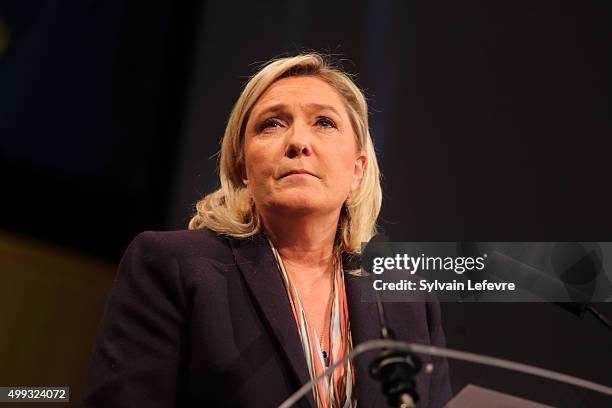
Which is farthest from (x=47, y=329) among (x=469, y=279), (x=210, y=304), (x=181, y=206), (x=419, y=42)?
(x=419, y=42)

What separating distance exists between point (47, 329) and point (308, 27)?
43.8 inches

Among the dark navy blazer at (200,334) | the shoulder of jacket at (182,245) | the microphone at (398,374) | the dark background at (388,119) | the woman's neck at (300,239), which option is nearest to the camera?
the microphone at (398,374)

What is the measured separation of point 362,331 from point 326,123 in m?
0.50

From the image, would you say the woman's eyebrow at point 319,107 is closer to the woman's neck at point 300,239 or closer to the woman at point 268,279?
the woman at point 268,279

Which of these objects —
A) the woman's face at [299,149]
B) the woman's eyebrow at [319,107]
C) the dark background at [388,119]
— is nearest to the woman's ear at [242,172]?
the woman's face at [299,149]

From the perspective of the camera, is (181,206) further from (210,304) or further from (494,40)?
(494,40)

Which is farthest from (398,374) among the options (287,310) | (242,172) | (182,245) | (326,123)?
(242,172)

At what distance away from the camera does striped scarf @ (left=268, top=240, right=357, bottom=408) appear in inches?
51.8

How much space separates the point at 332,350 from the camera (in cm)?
139

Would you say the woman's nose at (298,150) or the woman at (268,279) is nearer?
the woman at (268,279)

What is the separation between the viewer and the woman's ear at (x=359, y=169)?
173cm

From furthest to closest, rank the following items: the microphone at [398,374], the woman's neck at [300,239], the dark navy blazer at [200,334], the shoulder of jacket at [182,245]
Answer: the woman's neck at [300,239] → the shoulder of jacket at [182,245] → the dark navy blazer at [200,334] → the microphone at [398,374]

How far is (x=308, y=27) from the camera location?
1907 millimetres

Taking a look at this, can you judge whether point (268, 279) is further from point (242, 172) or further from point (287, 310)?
point (242, 172)
